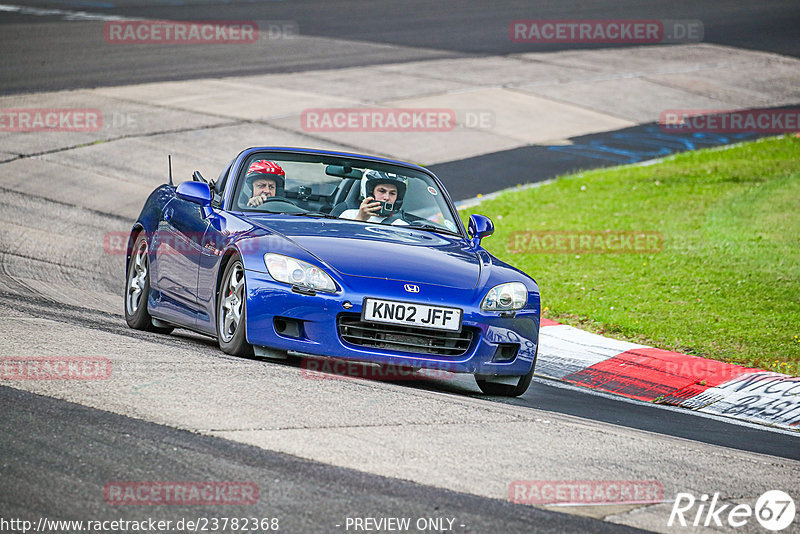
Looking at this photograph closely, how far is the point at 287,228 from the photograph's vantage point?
7.58 meters

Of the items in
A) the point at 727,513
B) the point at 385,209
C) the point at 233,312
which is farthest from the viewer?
the point at 385,209

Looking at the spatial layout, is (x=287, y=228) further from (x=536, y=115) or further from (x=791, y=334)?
(x=536, y=115)

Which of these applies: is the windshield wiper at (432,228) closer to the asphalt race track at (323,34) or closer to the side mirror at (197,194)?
the side mirror at (197,194)

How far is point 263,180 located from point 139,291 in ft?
5.01

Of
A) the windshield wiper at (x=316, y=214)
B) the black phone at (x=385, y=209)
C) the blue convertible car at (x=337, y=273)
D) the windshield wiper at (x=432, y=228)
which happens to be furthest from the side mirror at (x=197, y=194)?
the windshield wiper at (x=432, y=228)

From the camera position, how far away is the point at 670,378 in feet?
29.9

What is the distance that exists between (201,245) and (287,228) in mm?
756

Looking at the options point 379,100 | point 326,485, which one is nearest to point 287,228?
point 326,485

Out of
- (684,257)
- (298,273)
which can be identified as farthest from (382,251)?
(684,257)

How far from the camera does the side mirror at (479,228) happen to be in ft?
28.6

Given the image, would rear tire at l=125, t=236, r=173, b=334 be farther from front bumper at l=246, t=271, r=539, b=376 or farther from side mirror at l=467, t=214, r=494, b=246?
side mirror at l=467, t=214, r=494, b=246

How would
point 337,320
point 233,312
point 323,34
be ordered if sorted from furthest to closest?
1. point 323,34
2. point 233,312
3. point 337,320

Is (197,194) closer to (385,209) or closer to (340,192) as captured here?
(340,192)

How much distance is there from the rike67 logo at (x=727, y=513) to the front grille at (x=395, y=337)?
2255 millimetres
